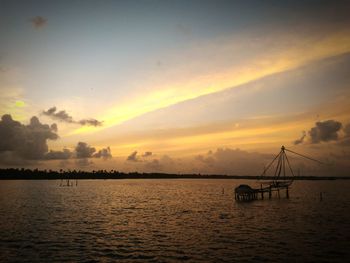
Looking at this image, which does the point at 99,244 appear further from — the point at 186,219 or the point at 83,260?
the point at 186,219

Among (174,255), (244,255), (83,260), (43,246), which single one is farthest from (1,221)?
(244,255)

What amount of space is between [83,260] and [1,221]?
104 feet

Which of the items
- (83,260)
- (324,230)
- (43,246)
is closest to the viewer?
(83,260)

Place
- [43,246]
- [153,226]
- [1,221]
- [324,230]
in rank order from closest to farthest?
[43,246], [324,230], [153,226], [1,221]

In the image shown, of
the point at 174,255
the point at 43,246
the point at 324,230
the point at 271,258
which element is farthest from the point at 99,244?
the point at 324,230

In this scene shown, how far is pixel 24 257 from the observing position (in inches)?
1226

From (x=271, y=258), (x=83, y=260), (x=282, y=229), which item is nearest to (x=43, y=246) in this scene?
(x=83, y=260)

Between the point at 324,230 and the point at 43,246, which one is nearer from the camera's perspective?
the point at 43,246

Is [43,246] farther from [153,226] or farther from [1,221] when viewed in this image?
[1,221]

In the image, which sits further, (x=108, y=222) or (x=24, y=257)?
(x=108, y=222)

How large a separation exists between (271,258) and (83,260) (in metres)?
18.6

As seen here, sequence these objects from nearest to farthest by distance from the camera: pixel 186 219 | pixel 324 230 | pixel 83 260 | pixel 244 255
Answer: pixel 83 260 → pixel 244 255 → pixel 324 230 → pixel 186 219

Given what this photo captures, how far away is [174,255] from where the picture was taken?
32281 mm

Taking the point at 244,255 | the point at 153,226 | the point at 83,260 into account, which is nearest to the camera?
the point at 83,260
